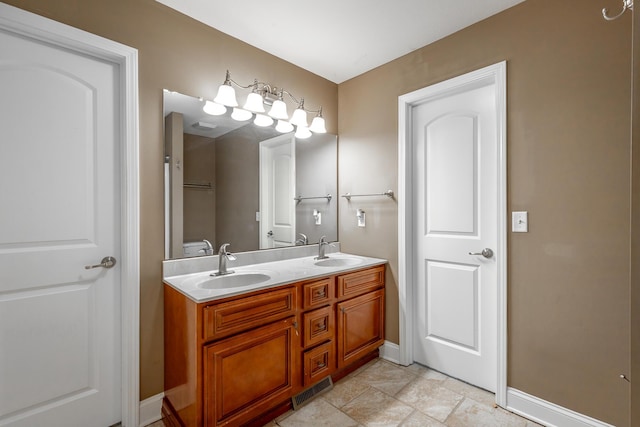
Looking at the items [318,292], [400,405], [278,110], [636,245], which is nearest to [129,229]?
[318,292]

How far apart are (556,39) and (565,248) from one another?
46.0 inches

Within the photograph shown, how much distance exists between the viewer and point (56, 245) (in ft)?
5.18

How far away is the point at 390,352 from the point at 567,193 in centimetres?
169

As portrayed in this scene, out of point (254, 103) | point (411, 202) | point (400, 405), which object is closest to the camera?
point (400, 405)

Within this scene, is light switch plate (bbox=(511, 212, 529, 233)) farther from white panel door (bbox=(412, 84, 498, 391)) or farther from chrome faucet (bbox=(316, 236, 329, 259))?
chrome faucet (bbox=(316, 236, 329, 259))

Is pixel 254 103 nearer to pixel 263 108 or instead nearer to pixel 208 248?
pixel 263 108

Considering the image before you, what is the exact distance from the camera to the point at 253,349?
5.32ft

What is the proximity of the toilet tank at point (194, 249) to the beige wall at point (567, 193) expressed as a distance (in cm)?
195

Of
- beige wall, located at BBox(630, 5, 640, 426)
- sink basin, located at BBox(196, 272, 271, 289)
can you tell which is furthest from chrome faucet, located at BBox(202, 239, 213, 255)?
beige wall, located at BBox(630, 5, 640, 426)

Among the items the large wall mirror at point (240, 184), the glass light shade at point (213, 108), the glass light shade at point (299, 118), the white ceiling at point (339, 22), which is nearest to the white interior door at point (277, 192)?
the large wall mirror at point (240, 184)

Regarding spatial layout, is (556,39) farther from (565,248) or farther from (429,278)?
(429,278)

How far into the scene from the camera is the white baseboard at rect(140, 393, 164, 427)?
174 centimetres

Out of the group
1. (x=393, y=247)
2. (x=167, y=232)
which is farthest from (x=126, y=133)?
(x=393, y=247)

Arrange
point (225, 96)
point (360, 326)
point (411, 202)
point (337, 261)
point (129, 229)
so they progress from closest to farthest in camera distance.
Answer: point (129, 229)
point (225, 96)
point (360, 326)
point (411, 202)
point (337, 261)
